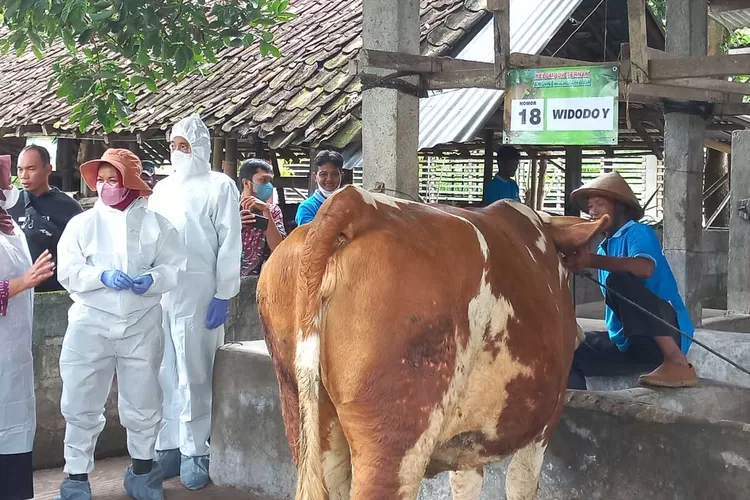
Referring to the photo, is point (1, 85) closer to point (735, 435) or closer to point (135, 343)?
point (135, 343)

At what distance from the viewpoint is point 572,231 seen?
12.8ft

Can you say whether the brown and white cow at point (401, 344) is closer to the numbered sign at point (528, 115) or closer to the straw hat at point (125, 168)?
the numbered sign at point (528, 115)

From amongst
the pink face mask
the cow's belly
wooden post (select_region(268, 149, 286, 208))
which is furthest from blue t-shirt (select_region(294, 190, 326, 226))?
wooden post (select_region(268, 149, 286, 208))

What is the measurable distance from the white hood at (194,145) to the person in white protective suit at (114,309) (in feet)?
2.01

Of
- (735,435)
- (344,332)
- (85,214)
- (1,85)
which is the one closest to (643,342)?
(735,435)

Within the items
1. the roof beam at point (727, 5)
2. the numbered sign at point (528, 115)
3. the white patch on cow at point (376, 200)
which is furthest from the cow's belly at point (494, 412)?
the roof beam at point (727, 5)

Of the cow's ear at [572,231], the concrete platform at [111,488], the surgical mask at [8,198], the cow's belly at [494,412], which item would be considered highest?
the surgical mask at [8,198]

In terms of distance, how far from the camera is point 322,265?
2846 mm

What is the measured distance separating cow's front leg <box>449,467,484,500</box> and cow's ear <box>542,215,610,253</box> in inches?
41.8

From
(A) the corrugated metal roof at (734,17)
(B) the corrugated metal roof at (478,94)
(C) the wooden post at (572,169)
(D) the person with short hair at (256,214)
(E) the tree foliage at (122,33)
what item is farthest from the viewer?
(C) the wooden post at (572,169)

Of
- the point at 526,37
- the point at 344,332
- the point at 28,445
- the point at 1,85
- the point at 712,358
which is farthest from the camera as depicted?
the point at 1,85

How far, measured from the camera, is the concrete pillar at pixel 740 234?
771cm

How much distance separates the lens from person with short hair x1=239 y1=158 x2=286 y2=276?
6564 mm

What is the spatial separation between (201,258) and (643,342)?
2.70m
